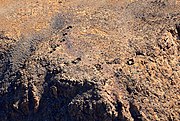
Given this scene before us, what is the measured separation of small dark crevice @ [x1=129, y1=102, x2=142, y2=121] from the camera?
1494cm

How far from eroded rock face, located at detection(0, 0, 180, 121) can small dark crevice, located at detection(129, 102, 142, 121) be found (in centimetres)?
3

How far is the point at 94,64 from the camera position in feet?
52.4

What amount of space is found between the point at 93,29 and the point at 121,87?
10.4 ft

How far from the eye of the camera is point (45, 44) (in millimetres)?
17672

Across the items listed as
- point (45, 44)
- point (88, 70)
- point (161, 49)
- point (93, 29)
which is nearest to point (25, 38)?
point (45, 44)

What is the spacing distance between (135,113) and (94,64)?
2.22 m

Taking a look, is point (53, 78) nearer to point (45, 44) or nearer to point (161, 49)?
point (45, 44)

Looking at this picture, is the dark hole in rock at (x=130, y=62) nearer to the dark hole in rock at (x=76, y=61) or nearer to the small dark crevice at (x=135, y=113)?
the small dark crevice at (x=135, y=113)

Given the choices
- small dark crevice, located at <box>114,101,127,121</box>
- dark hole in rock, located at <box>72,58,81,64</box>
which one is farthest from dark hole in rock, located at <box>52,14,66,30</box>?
small dark crevice, located at <box>114,101,127,121</box>

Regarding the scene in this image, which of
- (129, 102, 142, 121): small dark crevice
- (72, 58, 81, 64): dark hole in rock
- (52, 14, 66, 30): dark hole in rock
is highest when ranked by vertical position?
(52, 14, 66, 30): dark hole in rock

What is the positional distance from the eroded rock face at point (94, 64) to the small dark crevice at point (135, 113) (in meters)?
0.03

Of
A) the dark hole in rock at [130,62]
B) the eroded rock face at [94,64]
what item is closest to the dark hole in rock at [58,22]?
the eroded rock face at [94,64]

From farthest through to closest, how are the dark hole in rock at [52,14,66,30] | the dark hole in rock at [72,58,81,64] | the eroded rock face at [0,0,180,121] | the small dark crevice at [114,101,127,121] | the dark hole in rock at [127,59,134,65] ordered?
the dark hole in rock at [52,14,66,30] → the dark hole in rock at [72,58,81,64] → the dark hole in rock at [127,59,134,65] → the eroded rock face at [0,0,180,121] → the small dark crevice at [114,101,127,121]

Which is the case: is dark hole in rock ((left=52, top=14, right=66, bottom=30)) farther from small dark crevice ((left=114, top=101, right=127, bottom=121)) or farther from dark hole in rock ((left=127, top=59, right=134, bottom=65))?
small dark crevice ((left=114, top=101, right=127, bottom=121))
